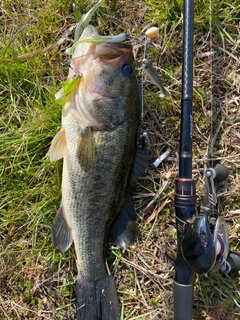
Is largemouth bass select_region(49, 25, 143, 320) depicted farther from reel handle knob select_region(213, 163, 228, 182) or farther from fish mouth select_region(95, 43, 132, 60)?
reel handle knob select_region(213, 163, 228, 182)

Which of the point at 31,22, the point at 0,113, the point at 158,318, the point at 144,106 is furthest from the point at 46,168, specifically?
the point at 158,318

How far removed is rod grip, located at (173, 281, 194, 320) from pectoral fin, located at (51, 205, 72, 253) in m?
0.86

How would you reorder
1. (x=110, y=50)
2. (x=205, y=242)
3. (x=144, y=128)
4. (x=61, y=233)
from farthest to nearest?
(x=144, y=128) → (x=61, y=233) → (x=110, y=50) → (x=205, y=242)

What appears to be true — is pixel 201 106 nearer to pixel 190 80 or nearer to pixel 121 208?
pixel 190 80

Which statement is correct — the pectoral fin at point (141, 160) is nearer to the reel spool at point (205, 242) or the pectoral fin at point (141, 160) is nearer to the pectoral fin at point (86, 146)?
the pectoral fin at point (86, 146)

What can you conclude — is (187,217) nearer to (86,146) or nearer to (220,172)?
(220,172)

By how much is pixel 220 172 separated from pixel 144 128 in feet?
2.31

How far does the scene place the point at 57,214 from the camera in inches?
104

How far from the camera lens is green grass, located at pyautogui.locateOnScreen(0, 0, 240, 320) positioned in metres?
2.80

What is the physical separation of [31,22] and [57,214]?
1.62m

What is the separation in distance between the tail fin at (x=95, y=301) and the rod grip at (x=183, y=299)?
1.84 ft

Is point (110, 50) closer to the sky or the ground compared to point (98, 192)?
closer to the sky

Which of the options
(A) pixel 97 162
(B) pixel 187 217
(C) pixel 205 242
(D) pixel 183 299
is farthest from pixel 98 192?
(D) pixel 183 299

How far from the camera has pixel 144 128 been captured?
2.87 meters
